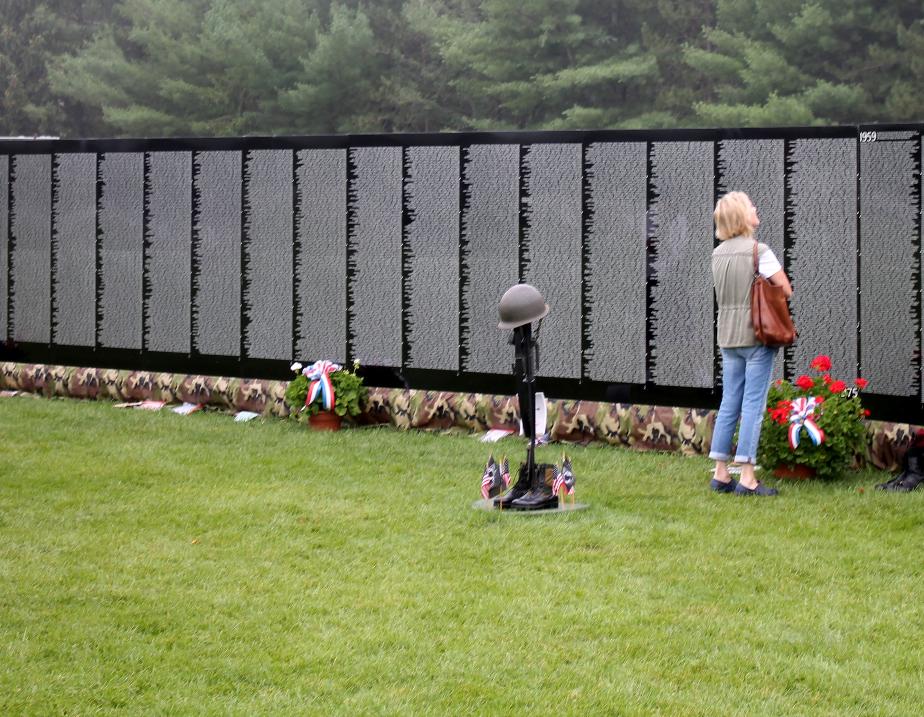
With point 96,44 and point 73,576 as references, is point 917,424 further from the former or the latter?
point 96,44

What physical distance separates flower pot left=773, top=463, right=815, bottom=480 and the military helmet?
1.93 m

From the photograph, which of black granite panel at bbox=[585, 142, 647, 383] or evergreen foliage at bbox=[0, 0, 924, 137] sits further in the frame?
evergreen foliage at bbox=[0, 0, 924, 137]

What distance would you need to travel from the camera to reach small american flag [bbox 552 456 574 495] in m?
7.62

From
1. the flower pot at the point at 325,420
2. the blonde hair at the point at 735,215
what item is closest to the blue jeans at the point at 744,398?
the blonde hair at the point at 735,215

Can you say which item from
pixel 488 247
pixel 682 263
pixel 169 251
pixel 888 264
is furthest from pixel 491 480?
pixel 169 251

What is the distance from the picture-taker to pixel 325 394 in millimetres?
10461

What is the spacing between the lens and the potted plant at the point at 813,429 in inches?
324

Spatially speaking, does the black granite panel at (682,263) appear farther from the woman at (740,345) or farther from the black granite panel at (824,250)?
the woman at (740,345)

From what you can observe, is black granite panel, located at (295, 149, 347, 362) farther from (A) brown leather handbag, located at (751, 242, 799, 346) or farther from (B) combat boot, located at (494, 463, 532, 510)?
(A) brown leather handbag, located at (751, 242, 799, 346)

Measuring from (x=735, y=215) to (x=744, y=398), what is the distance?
3.38 ft

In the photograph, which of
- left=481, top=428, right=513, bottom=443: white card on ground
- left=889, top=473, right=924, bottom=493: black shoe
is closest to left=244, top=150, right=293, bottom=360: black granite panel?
left=481, top=428, right=513, bottom=443: white card on ground

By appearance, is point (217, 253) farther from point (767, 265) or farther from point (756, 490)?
point (756, 490)

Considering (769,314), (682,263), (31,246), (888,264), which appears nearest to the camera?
(769,314)

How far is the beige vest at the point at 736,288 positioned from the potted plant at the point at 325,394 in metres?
3.40
